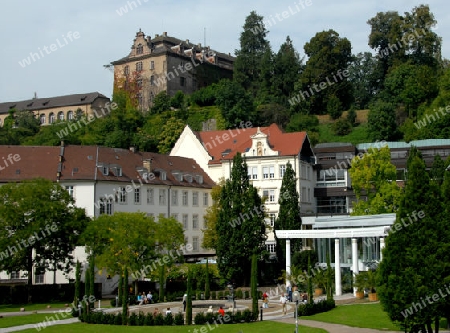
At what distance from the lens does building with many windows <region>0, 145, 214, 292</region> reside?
6738 centimetres

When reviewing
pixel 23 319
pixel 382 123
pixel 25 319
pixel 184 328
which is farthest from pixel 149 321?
pixel 382 123

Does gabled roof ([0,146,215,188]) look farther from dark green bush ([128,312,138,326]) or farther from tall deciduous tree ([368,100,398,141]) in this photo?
tall deciduous tree ([368,100,398,141])

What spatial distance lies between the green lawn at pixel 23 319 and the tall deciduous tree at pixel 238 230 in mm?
19983

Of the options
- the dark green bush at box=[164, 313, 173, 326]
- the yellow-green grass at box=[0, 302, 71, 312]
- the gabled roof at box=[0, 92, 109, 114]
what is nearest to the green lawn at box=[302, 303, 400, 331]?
the dark green bush at box=[164, 313, 173, 326]

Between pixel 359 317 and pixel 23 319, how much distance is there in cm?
2328

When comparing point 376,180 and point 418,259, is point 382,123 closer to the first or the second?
point 376,180

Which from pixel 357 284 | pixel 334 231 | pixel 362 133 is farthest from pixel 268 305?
pixel 362 133

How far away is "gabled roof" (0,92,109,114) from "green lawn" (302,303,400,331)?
88963 millimetres

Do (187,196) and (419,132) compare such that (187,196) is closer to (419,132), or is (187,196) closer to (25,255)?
(25,255)

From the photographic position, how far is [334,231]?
59.6 meters

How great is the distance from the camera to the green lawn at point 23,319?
43344 mm

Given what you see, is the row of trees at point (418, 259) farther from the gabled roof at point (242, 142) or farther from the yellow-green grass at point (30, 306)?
the gabled roof at point (242, 142)

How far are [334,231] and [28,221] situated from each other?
2749 centimetres

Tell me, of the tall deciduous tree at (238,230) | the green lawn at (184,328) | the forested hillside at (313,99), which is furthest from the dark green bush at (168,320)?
the forested hillside at (313,99)
